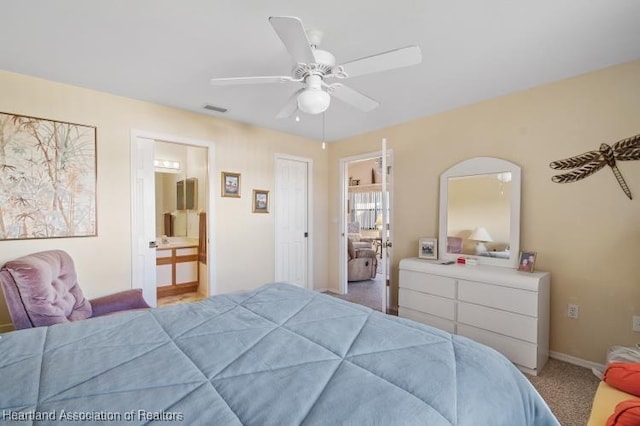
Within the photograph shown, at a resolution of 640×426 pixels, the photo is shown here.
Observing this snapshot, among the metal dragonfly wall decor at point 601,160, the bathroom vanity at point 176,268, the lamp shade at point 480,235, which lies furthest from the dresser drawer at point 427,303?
the bathroom vanity at point 176,268

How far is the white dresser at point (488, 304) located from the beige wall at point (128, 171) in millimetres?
2047

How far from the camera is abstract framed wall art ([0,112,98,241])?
8.11 ft

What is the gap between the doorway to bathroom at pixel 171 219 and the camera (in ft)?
10.4

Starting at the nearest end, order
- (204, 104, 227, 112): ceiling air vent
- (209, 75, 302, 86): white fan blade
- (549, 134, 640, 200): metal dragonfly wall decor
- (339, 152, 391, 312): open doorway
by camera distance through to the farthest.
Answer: (209, 75, 302, 86): white fan blade → (549, 134, 640, 200): metal dragonfly wall decor → (204, 104, 227, 112): ceiling air vent → (339, 152, 391, 312): open doorway

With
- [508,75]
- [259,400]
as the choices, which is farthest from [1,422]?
[508,75]

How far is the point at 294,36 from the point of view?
141 centimetres

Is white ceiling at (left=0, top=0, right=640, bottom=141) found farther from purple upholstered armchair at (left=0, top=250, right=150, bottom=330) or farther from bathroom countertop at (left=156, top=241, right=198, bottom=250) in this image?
bathroom countertop at (left=156, top=241, right=198, bottom=250)

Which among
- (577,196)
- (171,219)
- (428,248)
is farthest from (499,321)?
(171,219)

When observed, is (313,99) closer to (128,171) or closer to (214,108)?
(214,108)

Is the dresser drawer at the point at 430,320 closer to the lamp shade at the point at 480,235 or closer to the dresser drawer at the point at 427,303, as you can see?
the dresser drawer at the point at 427,303

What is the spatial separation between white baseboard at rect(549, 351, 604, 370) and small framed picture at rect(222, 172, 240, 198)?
12.5ft

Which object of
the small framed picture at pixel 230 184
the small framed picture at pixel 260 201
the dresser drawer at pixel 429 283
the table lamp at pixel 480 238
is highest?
the small framed picture at pixel 230 184

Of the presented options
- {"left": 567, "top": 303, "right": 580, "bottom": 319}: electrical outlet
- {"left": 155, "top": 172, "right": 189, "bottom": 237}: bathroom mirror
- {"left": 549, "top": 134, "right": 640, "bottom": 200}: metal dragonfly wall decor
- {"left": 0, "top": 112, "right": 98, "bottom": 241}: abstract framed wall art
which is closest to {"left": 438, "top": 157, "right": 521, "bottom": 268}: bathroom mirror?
{"left": 549, "top": 134, "right": 640, "bottom": 200}: metal dragonfly wall decor

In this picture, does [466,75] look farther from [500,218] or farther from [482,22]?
[500,218]
